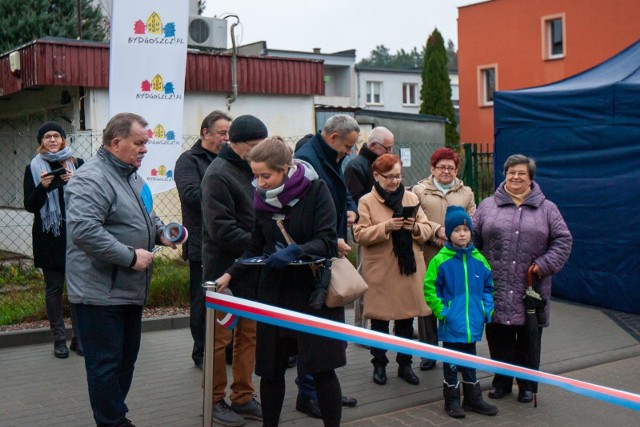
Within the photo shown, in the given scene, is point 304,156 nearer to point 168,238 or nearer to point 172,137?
point 168,238

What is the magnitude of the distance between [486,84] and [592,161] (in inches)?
1085

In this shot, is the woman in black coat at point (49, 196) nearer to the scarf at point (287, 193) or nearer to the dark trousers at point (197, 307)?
the dark trousers at point (197, 307)

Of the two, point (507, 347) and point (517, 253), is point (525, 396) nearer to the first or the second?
point (507, 347)

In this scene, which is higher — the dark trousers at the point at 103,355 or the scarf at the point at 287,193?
the scarf at the point at 287,193

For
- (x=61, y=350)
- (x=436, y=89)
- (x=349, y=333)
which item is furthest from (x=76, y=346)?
(x=436, y=89)

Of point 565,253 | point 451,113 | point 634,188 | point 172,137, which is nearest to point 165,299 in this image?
point 172,137

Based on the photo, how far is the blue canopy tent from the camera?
9.13 meters

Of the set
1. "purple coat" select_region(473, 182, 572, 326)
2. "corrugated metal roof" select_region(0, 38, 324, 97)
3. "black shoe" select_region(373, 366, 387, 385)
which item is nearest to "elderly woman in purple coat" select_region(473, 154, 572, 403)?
"purple coat" select_region(473, 182, 572, 326)

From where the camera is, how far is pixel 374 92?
63.5m

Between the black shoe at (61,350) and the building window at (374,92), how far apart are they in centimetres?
5665

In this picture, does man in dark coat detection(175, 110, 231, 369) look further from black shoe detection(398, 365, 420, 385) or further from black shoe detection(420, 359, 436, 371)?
black shoe detection(420, 359, 436, 371)

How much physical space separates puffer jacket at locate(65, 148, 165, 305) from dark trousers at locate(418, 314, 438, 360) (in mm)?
2717

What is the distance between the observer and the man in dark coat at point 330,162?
5.71m

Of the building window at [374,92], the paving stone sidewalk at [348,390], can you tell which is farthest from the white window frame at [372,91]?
the paving stone sidewalk at [348,390]
